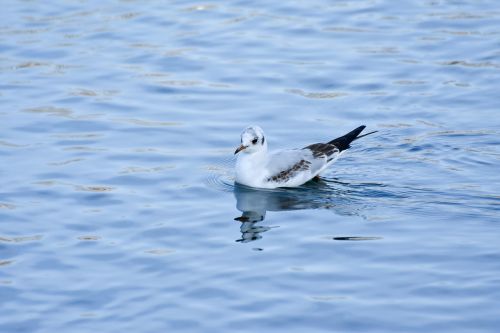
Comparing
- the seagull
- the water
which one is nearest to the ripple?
the water

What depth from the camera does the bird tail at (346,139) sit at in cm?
1485

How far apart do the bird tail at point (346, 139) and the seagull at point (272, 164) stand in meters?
0.27

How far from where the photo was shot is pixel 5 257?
12250 millimetres

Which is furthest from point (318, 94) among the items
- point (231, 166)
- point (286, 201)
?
point (286, 201)

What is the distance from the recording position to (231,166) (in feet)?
50.0

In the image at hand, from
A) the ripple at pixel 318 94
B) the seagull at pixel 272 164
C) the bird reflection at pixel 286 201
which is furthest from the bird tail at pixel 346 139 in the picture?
the ripple at pixel 318 94

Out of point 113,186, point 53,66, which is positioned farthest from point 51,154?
point 53,66

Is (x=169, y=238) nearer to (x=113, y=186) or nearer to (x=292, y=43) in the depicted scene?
(x=113, y=186)

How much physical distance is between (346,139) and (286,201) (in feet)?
4.82

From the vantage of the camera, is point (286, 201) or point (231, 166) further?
point (231, 166)

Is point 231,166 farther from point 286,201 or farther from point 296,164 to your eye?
point 286,201

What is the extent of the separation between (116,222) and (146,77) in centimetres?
595

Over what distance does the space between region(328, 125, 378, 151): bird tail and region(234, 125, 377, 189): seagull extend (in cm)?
27

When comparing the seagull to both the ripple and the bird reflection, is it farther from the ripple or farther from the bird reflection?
the ripple
